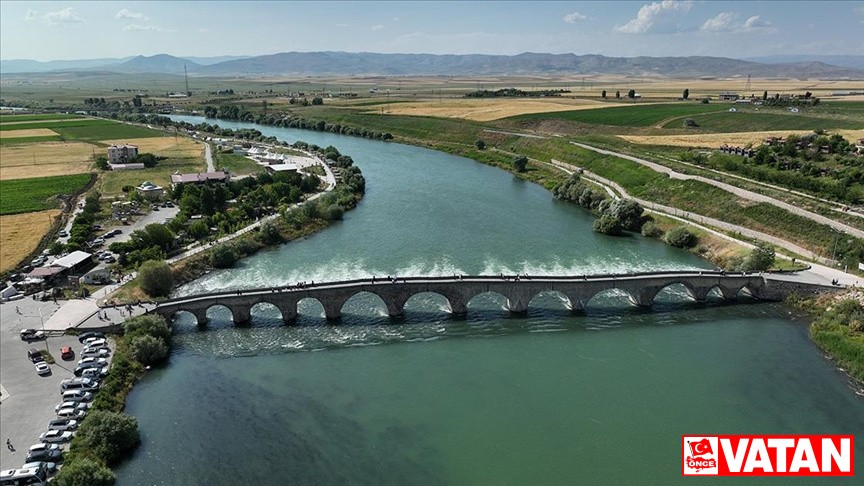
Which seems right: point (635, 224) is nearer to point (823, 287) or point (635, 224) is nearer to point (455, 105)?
point (823, 287)

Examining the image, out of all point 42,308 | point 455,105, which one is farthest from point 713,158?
point 455,105

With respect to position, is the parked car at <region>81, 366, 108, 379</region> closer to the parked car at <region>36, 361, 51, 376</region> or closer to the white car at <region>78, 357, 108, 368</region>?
the white car at <region>78, 357, 108, 368</region>

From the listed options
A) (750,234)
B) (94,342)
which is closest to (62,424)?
(94,342)

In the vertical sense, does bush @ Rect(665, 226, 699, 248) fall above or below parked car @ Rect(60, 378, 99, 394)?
above

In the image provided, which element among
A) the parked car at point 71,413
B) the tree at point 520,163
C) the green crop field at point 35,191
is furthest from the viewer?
the tree at point 520,163

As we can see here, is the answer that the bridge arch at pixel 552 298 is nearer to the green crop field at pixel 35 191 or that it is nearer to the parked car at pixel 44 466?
the parked car at pixel 44 466

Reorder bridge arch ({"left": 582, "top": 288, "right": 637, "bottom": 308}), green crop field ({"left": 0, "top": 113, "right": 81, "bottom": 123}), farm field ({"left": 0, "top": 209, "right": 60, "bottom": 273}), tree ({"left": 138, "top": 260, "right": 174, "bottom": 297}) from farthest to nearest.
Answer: green crop field ({"left": 0, "top": 113, "right": 81, "bottom": 123}), farm field ({"left": 0, "top": 209, "right": 60, "bottom": 273}), bridge arch ({"left": 582, "top": 288, "right": 637, "bottom": 308}), tree ({"left": 138, "top": 260, "right": 174, "bottom": 297})
